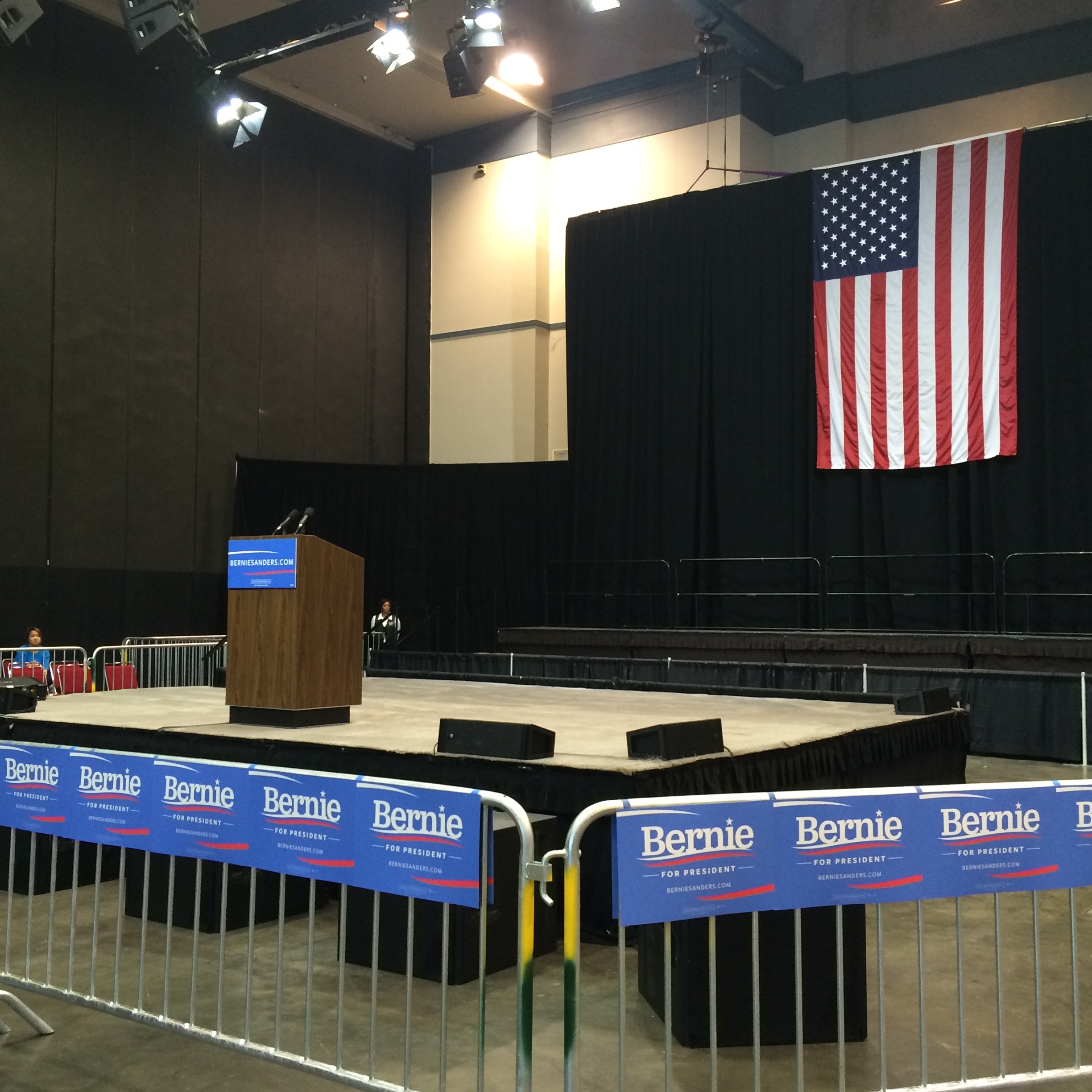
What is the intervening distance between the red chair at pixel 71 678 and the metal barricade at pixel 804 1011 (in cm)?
805

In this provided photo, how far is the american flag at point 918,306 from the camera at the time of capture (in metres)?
13.1

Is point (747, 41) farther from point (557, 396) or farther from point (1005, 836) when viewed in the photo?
point (1005, 836)

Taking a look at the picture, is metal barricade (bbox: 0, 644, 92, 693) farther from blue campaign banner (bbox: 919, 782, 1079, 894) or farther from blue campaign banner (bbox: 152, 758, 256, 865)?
blue campaign banner (bbox: 919, 782, 1079, 894)

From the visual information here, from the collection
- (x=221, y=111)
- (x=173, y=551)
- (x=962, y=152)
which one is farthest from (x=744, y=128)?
(x=173, y=551)

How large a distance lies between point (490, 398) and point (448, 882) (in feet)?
50.1

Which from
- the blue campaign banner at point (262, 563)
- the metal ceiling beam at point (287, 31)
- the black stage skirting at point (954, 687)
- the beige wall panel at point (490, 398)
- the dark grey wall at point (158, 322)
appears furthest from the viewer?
the beige wall panel at point (490, 398)

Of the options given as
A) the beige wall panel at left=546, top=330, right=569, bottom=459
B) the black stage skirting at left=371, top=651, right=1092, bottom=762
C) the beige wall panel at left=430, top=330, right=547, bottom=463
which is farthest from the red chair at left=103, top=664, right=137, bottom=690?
the beige wall panel at left=546, top=330, right=569, bottom=459

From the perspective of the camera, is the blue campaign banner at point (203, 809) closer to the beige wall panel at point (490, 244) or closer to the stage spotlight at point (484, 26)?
the stage spotlight at point (484, 26)

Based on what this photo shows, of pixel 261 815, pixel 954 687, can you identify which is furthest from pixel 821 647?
pixel 261 815

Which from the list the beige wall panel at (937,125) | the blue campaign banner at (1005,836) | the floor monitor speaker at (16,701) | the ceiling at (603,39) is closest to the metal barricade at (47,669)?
the floor monitor speaker at (16,701)

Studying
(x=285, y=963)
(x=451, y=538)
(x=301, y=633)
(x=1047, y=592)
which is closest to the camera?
(x=285, y=963)

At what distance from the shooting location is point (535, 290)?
696 inches

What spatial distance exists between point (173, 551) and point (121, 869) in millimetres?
12333

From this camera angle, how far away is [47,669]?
10.9 meters
